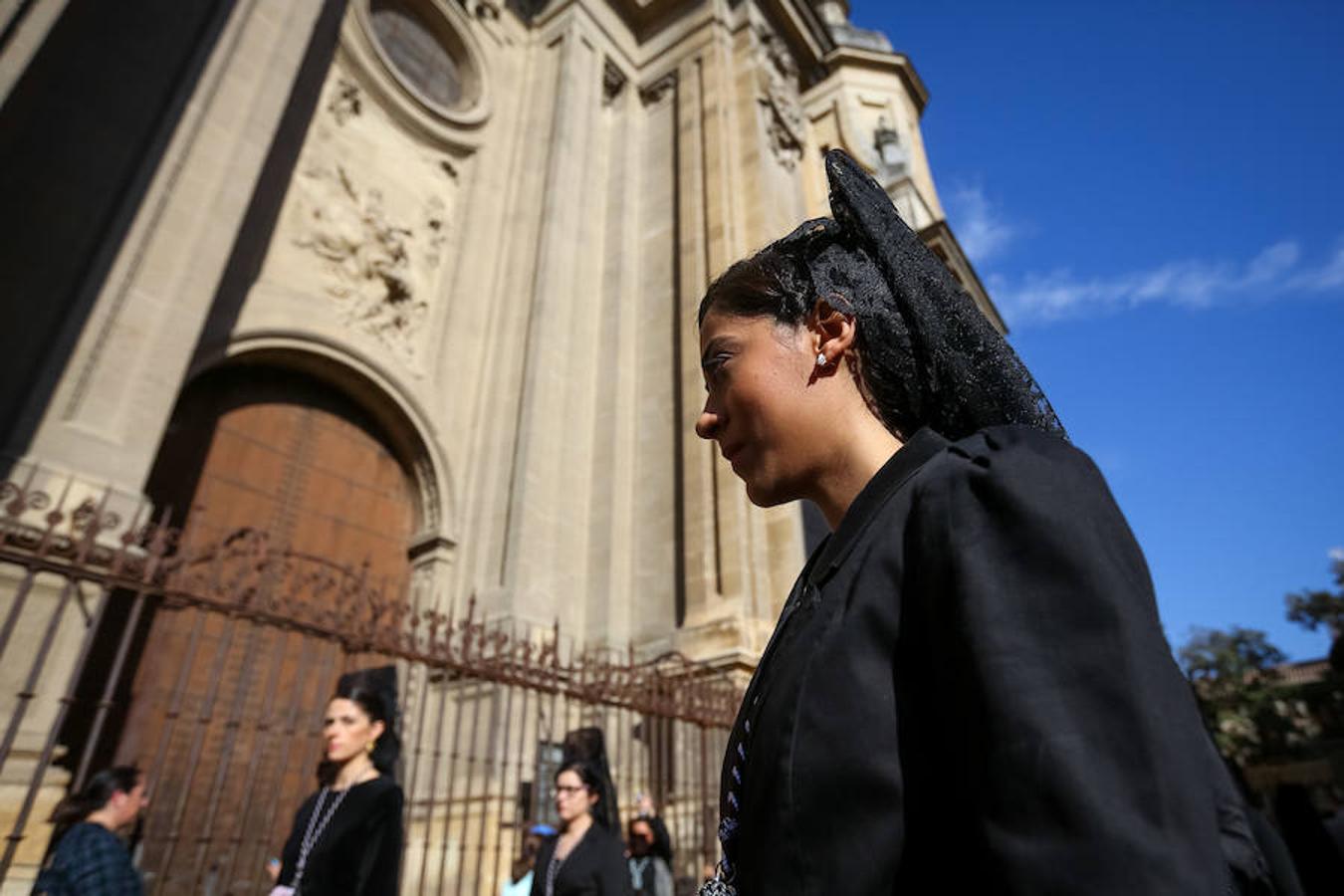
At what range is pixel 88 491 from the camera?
5.02m

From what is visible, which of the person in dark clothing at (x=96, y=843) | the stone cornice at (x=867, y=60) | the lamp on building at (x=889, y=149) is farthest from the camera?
the stone cornice at (x=867, y=60)

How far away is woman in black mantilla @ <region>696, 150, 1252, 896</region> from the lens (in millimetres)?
580

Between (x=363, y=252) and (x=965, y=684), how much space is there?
9.79 m

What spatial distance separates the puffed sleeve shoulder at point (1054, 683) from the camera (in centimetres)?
56

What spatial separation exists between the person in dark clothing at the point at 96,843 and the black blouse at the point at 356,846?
1232 mm

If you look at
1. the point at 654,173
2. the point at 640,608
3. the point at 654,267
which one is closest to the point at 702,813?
the point at 640,608

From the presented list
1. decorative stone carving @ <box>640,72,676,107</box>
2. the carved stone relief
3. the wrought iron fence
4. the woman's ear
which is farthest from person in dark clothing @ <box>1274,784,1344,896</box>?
decorative stone carving @ <box>640,72,676,107</box>

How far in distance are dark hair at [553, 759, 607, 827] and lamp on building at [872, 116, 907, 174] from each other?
18408 mm

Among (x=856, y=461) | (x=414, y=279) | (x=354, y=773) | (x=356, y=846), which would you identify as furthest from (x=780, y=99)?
(x=856, y=461)

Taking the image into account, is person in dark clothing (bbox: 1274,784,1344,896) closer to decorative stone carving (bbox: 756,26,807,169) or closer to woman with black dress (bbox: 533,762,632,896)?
woman with black dress (bbox: 533,762,632,896)

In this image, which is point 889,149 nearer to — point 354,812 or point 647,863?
point 647,863

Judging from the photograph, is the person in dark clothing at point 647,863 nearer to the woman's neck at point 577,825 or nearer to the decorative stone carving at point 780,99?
the woman's neck at point 577,825

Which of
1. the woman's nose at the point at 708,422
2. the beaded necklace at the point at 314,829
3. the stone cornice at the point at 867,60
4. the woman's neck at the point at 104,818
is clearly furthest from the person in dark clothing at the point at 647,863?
the stone cornice at the point at 867,60

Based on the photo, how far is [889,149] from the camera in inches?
777
